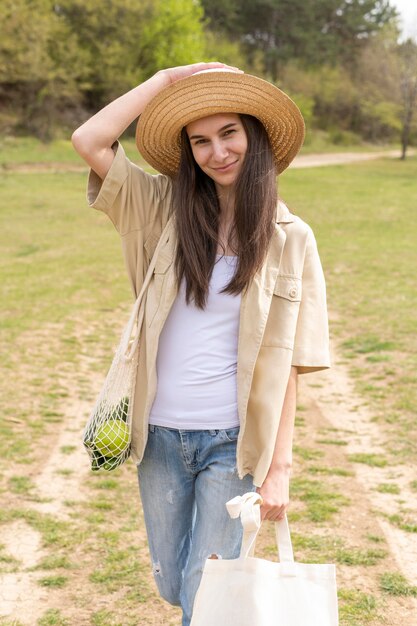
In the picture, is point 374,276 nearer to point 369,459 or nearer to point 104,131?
point 369,459

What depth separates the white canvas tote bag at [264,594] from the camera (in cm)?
206

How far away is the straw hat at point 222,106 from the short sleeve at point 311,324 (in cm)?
35

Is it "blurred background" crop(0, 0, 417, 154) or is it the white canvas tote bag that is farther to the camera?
"blurred background" crop(0, 0, 417, 154)

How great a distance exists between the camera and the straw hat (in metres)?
2.60

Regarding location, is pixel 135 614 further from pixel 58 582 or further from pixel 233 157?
pixel 233 157

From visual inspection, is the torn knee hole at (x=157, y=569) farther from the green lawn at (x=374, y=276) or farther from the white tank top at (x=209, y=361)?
the green lawn at (x=374, y=276)

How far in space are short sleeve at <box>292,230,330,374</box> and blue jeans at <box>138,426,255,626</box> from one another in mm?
295

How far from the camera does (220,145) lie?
2578 mm

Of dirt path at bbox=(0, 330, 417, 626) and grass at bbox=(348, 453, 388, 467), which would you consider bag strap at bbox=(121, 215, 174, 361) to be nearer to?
dirt path at bbox=(0, 330, 417, 626)

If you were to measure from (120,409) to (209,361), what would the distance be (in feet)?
1.02

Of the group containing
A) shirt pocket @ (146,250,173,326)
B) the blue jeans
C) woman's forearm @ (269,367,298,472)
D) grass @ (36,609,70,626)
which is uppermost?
shirt pocket @ (146,250,173,326)

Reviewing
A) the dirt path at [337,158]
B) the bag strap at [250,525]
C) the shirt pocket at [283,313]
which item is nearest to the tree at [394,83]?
the dirt path at [337,158]

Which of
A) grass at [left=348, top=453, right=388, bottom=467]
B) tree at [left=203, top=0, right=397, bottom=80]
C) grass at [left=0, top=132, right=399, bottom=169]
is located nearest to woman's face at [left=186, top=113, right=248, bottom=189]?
grass at [left=348, top=453, right=388, bottom=467]

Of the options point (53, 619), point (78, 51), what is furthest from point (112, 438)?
point (78, 51)
